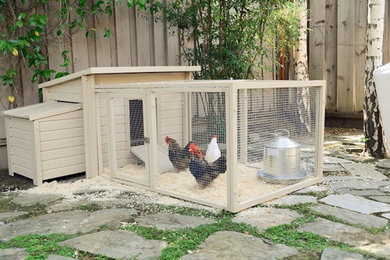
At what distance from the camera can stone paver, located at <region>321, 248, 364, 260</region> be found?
1923 millimetres

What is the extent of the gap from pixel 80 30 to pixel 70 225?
2350 millimetres

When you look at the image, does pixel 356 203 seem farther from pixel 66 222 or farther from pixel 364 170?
pixel 66 222

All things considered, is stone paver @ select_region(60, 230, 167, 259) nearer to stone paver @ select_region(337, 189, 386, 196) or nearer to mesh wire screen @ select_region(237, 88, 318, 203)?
mesh wire screen @ select_region(237, 88, 318, 203)

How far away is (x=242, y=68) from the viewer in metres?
4.14

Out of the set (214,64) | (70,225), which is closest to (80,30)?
(214,64)

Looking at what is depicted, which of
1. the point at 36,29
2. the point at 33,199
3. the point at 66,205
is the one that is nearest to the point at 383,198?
the point at 66,205

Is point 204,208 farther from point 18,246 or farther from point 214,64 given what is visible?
point 214,64

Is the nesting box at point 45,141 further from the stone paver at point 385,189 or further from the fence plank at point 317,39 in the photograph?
the fence plank at point 317,39

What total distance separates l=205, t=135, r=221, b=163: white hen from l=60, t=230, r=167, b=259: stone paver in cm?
79

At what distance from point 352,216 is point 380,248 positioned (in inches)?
18.4

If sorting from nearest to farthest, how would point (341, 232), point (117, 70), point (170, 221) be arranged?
point (341, 232)
point (170, 221)
point (117, 70)

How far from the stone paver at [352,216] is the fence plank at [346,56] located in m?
3.47

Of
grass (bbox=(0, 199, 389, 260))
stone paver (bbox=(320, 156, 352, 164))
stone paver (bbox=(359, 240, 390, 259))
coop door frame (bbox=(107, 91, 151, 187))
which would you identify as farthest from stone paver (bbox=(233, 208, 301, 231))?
stone paver (bbox=(320, 156, 352, 164))

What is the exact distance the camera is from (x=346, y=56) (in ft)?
18.9
